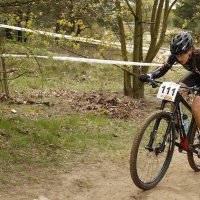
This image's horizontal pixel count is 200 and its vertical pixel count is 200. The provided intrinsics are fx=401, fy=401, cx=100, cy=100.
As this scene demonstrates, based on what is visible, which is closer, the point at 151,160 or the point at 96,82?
the point at 151,160

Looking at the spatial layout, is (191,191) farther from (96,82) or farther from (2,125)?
(96,82)

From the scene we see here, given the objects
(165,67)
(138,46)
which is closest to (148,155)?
(165,67)

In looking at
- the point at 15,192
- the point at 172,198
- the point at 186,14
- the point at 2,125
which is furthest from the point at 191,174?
the point at 186,14

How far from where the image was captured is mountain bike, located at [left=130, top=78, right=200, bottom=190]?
14.8ft

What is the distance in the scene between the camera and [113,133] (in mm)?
6930

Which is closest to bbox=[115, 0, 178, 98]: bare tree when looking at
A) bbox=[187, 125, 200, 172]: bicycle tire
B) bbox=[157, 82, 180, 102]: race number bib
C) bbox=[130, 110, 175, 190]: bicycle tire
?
bbox=[187, 125, 200, 172]: bicycle tire

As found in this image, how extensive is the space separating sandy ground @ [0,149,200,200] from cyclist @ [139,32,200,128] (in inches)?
31.5

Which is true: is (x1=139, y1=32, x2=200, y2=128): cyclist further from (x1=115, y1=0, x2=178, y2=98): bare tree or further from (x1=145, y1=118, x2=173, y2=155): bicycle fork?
(x1=115, y1=0, x2=178, y2=98): bare tree

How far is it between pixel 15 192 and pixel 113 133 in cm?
278

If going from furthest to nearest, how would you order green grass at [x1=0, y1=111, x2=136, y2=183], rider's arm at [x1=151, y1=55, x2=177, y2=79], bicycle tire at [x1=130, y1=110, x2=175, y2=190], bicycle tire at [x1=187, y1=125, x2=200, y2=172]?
1. green grass at [x1=0, y1=111, x2=136, y2=183]
2. bicycle tire at [x1=187, y1=125, x2=200, y2=172]
3. rider's arm at [x1=151, y1=55, x2=177, y2=79]
4. bicycle tire at [x1=130, y1=110, x2=175, y2=190]

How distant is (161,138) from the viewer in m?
4.75

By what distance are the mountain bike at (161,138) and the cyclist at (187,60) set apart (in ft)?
0.49

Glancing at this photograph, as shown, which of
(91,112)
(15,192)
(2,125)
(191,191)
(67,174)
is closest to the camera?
(15,192)

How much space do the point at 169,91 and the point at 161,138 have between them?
23.6 inches
